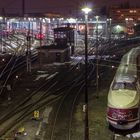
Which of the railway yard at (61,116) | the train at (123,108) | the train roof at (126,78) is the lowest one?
the railway yard at (61,116)

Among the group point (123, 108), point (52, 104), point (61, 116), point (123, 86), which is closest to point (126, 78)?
point (123, 86)

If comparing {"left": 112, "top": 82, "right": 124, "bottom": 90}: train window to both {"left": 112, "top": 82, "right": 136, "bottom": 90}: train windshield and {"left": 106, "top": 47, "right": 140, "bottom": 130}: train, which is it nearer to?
{"left": 112, "top": 82, "right": 136, "bottom": 90}: train windshield

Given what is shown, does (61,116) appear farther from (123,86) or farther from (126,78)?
(126,78)

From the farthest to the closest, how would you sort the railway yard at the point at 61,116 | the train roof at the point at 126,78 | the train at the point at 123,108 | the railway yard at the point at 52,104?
the train roof at the point at 126,78 → the railway yard at the point at 52,104 → the railway yard at the point at 61,116 → the train at the point at 123,108

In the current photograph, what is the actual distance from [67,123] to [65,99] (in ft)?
27.0

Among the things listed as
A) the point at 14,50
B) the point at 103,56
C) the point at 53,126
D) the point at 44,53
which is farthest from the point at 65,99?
the point at 14,50

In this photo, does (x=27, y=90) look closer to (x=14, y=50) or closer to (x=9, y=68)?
(x=9, y=68)

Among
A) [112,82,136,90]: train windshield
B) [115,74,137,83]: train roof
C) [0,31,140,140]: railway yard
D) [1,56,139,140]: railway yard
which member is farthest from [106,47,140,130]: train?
[115,74,137,83]: train roof

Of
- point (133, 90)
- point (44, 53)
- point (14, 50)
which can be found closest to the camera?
point (133, 90)

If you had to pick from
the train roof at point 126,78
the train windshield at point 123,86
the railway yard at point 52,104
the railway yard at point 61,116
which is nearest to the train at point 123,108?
the train windshield at point 123,86

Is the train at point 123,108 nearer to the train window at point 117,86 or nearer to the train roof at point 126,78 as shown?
the train window at point 117,86

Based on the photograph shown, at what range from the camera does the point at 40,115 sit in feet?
106

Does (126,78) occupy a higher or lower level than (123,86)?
higher

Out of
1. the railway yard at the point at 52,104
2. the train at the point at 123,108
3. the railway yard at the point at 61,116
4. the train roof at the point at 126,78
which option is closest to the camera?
the train at the point at 123,108
